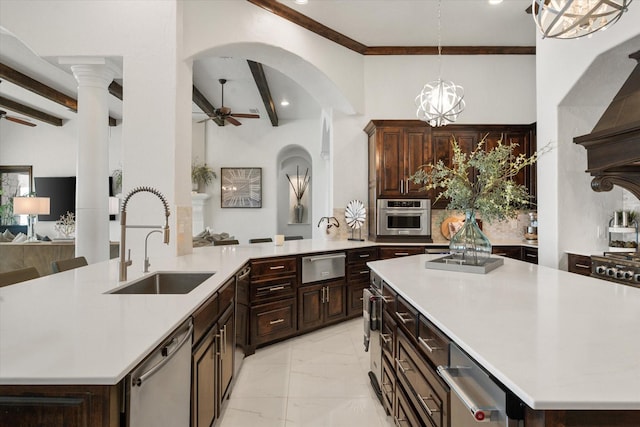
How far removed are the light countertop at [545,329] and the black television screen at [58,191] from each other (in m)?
9.23

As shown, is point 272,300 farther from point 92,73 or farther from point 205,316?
point 92,73

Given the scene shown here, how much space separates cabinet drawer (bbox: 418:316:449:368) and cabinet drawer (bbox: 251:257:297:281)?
2034 mm

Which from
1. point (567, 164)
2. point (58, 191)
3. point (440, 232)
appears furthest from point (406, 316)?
point (58, 191)

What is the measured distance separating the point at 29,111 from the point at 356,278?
8.07 m

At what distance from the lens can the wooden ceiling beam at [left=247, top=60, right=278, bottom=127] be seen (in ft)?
17.5

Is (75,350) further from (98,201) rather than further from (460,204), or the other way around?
(98,201)

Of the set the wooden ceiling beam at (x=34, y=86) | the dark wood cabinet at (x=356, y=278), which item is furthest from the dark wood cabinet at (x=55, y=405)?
the wooden ceiling beam at (x=34, y=86)

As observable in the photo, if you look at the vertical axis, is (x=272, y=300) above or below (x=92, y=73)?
below

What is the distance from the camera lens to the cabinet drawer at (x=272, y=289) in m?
3.32

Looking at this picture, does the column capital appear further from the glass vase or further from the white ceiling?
the glass vase

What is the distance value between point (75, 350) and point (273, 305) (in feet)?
8.20

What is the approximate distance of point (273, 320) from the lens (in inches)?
137

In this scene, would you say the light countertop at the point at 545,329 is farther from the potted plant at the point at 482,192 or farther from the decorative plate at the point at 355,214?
the decorative plate at the point at 355,214

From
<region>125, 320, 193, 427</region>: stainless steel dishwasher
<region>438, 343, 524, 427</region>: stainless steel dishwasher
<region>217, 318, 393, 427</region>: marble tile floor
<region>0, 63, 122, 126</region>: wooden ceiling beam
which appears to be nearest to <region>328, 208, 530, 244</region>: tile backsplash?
<region>217, 318, 393, 427</region>: marble tile floor
